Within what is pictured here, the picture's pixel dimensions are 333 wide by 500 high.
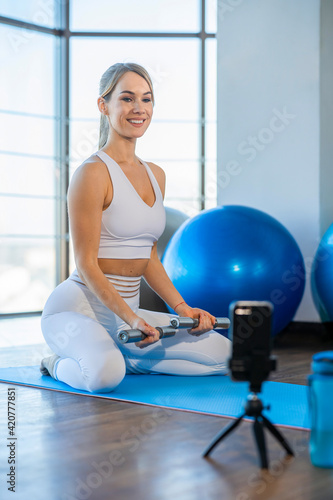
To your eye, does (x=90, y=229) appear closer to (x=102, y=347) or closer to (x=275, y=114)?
(x=102, y=347)

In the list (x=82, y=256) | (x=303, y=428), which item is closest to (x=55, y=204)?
(x=82, y=256)

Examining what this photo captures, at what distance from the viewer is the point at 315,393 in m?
1.47

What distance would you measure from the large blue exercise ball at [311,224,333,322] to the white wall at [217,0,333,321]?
31 centimetres

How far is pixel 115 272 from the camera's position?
8.06 feet

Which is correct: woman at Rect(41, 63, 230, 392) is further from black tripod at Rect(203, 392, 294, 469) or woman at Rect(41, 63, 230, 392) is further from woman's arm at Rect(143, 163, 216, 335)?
black tripod at Rect(203, 392, 294, 469)

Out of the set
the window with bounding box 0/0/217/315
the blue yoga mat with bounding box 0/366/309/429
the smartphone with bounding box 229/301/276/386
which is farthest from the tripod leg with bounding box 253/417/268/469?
the window with bounding box 0/0/217/315

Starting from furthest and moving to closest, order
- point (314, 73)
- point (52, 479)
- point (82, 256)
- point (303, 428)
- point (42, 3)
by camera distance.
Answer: point (42, 3), point (314, 73), point (82, 256), point (303, 428), point (52, 479)

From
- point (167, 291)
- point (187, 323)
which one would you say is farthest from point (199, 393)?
point (167, 291)

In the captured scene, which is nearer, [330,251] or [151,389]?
[151,389]

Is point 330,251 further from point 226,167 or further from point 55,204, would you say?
point 55,204

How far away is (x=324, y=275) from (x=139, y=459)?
6.83 ft

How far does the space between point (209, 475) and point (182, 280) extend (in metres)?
1.86

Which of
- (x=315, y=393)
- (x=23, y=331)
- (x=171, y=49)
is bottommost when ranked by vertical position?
(x=23, y=331)

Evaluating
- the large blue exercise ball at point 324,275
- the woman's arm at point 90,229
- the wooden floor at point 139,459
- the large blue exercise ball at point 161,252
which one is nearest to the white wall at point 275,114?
the large blue exercise ball at point 324,275
